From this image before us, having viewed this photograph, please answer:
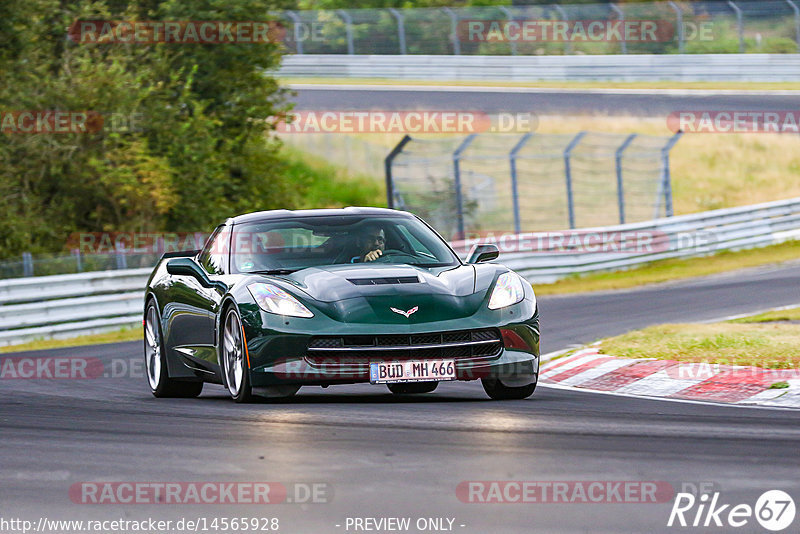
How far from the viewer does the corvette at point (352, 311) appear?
8.75 m

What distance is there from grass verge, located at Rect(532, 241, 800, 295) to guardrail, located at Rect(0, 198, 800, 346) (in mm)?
182

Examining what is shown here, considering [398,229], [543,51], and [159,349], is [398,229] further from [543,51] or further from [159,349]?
[543,51]

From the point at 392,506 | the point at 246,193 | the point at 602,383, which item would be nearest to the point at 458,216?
the point at 246,193

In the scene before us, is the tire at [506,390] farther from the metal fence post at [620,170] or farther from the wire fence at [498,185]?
the metal fence post at [620,170]

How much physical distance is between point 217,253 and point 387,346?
2.12 m

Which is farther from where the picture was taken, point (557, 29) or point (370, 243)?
point (557, 29)

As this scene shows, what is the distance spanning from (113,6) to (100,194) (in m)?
4.72

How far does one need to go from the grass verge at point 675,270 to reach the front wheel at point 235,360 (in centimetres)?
1384

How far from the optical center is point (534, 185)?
3603 cm

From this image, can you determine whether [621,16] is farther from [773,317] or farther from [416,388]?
[416,388]

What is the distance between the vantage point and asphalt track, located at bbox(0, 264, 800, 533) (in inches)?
217

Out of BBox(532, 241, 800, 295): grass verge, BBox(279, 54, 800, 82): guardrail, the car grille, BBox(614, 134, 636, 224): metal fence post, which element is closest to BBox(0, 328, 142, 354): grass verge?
BBox(532, 241, 800, 295): grass verge

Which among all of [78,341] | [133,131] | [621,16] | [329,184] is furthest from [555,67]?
[78,341]

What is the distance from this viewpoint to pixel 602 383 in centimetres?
1071
